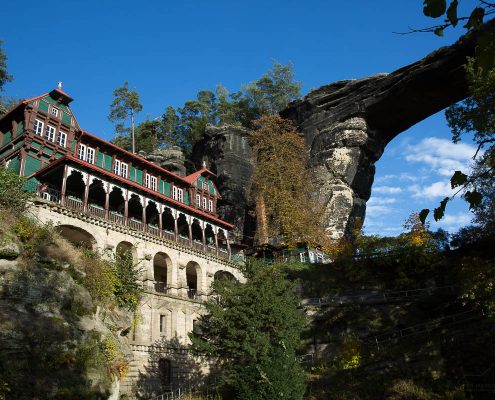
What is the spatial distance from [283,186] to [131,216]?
17579 millimetres

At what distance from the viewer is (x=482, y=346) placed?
23156 millimetres

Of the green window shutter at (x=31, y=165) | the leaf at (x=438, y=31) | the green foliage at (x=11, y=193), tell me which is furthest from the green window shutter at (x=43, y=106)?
the leaf at (x=438, y=31)

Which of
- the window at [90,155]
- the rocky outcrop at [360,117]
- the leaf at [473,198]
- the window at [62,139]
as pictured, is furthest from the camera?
the rocky outcrop at [360,117]

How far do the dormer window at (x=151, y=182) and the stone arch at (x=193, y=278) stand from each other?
8.67 m

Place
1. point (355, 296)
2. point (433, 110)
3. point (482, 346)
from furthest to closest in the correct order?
point (433, 110) < point (355, 296) < point (482, 346)

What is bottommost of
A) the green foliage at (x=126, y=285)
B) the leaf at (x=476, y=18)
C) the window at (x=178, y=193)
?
the leaf at (x=476, y=18)

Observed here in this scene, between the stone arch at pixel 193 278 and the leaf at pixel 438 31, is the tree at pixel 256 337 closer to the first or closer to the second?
the stone arch at pixel 193 278

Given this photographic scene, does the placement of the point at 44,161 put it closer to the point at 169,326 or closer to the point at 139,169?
the point at 139,169

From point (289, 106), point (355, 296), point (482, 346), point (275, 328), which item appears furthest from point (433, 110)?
Result: point (275, 328)

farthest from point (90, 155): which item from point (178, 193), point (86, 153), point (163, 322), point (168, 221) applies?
point (163, 322)

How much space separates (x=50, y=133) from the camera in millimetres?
37688

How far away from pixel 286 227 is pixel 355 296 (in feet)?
41.9

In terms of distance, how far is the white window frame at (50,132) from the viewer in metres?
37.3

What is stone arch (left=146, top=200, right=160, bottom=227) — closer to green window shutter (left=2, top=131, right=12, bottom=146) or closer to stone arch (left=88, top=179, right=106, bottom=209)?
stone arch (left=88, top=179, right=106, bottom=209)
